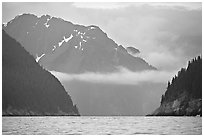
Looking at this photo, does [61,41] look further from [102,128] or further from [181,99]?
[102,128]

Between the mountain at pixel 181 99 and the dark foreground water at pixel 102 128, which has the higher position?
the mountain at pixel 181 99

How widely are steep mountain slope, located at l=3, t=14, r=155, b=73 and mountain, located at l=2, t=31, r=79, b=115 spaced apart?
321cm

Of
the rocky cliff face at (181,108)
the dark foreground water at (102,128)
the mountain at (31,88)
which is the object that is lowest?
the dark foreground water at (102,128)

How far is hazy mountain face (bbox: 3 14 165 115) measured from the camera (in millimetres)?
50812

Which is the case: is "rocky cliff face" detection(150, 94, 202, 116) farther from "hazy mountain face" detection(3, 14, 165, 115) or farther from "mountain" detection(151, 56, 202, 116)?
"hazy mountain face" detection(3, 14, 165, 115)

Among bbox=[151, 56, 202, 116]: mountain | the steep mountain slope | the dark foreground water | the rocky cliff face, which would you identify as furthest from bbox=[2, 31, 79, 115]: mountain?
the dark foreground water

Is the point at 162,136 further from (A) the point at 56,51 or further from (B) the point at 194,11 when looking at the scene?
(A) the point at 56,51

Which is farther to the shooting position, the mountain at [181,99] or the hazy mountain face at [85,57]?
the mountain at [181,99]

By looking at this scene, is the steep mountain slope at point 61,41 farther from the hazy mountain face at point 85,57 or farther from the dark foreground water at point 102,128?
the dark foreground water at point 102,128

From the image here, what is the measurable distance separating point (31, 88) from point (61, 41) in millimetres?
18069

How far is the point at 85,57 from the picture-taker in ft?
349

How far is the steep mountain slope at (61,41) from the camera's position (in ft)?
151

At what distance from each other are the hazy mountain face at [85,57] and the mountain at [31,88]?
9.09 feet

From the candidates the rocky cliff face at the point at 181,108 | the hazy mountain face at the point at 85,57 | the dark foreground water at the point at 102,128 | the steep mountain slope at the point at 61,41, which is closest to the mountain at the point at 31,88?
the hazy mountain face at the point at 85,57
